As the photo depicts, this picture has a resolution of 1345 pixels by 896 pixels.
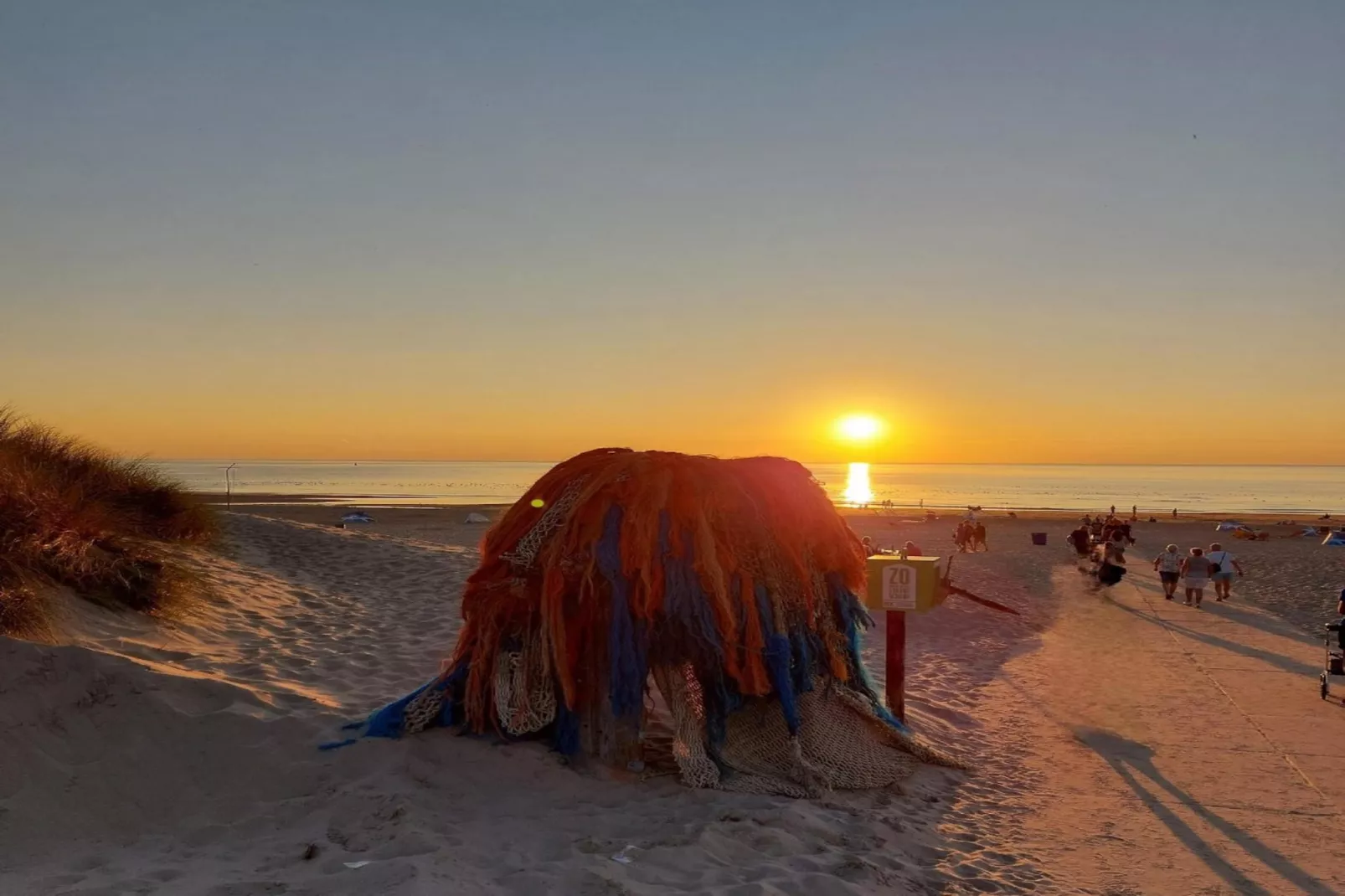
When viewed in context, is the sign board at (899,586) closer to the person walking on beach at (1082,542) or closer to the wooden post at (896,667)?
the wooden post at (896,667)

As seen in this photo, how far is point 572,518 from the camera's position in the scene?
6.48m

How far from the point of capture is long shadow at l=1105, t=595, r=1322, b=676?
437 inches

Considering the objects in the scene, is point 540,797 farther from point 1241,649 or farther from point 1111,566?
point 1111,566

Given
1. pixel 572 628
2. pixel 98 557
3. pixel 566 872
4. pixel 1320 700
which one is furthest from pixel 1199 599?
pixel 98 557

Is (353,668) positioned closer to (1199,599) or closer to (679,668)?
(679,668)

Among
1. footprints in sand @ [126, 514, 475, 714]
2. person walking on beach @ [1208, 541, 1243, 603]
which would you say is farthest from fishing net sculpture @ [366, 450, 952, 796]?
person walking on beach @ [1208, 541, 1243, 603]

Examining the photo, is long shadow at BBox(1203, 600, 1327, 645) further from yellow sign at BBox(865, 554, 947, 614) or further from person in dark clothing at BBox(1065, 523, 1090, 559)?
yellow sign at BBox(865, 554, 947, 614)

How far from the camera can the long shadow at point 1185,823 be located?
17.0ft

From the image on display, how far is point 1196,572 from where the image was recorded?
16359mm

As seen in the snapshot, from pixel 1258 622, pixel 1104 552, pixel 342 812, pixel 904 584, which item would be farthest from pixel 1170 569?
pixel 342 812

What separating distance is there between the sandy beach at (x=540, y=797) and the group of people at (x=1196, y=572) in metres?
6.47

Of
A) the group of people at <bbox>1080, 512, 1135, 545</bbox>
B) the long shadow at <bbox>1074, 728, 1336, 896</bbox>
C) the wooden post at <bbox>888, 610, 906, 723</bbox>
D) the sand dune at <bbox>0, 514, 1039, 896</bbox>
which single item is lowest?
the long shadow at <bbox>1074, 728, 1336, 896</bbox>

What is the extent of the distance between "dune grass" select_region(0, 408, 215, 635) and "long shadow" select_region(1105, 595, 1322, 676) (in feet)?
41.3

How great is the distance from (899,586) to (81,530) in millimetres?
8115
